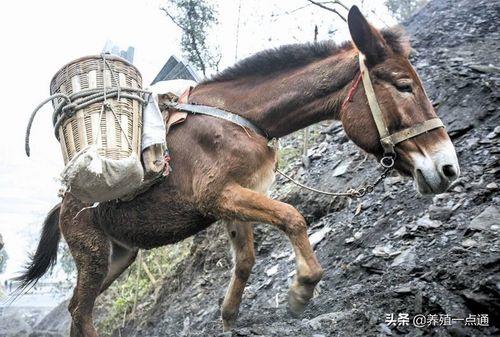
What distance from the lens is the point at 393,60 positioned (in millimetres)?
3791

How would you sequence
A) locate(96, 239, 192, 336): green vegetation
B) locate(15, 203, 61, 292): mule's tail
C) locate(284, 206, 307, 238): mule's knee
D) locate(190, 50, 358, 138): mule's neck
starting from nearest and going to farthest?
locate(284, 206, 307, 238): mule's knee → locate(190, 50, 358, 138): mule's neck → locate(15, 203, 61, 292): mule's tail → locate(96, 239, 192, 336): green vegetation

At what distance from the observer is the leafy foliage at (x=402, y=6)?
22.2 metres

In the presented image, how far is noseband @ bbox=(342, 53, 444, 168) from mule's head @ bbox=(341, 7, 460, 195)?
3 cm

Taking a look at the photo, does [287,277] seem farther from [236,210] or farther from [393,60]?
[393,60]

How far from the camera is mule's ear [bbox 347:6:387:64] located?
12.2 feet

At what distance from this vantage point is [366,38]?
147 inches

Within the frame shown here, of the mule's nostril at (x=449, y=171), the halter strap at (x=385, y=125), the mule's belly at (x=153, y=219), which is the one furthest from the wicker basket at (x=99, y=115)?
the mule's nostril at (x=449, y=171)

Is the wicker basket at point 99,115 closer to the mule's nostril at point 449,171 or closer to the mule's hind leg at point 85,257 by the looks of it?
the mule's hind leg at point 85,257

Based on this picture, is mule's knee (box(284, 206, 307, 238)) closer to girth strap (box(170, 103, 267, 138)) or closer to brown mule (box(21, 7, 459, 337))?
brown mule (box(21, 7, 459, 337))

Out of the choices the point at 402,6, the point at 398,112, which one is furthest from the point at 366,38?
the point at 402,6

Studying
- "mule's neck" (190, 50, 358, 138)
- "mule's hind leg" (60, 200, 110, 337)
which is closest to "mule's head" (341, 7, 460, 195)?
"mule's neck" (190, 50, 358, 138)

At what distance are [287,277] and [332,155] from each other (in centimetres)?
283

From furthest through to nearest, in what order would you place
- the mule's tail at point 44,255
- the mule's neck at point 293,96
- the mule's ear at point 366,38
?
the mule's tail at point 44,255 → the mule's neck at point 293,96 → the mule's ear at point 366,38

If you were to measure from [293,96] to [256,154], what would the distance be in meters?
0.62
